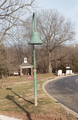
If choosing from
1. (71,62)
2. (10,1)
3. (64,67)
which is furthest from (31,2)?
(71,62)

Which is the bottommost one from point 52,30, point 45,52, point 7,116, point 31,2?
point 7,116

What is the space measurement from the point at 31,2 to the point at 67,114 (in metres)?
9.48

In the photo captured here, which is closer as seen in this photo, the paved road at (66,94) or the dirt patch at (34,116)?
the dirt patch at (34,116)

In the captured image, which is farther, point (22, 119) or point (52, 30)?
point (52, 30)

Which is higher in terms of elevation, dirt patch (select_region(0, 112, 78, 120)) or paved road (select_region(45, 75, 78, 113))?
dirt patch (select_region(0, 112, 78, 120))

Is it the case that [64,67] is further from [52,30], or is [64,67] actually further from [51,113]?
[51,113]

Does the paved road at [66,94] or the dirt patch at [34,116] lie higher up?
the dirt patch at [34,116]

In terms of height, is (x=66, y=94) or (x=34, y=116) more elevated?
(x=34, y=116)

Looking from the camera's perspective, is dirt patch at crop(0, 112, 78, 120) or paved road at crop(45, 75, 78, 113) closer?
dirt patch at crop(0, 112, 78, 120)

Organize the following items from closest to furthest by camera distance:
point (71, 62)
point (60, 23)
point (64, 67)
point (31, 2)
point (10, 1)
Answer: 1. point (10, 1)
2. point (31, 2)
3. point (60, 23)
4. point (64, 67)
5. point (71, 62)

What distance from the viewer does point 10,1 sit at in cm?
1036

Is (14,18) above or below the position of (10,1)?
below

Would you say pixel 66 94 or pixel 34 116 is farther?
pixel 66 94

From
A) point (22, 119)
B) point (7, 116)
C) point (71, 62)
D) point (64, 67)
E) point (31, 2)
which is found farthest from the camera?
point (71, 62)
